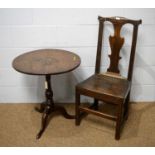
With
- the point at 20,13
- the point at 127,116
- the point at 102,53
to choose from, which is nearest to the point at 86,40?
the point at 102,53

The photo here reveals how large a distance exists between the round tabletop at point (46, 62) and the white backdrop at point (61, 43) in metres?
0.20

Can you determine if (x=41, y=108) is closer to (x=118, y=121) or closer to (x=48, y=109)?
(x=48, y=109)

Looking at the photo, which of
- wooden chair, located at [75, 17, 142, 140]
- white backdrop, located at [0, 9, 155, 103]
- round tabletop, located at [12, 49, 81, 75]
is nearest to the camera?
round tabletop, located at [12, 49, 81, 75]

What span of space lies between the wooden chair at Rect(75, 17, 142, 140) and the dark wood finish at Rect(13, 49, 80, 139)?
24 cm

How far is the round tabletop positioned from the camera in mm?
1787

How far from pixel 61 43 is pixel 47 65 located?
1.59ft

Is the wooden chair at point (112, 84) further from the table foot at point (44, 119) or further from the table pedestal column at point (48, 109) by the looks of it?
the table foot at point (44, 119)

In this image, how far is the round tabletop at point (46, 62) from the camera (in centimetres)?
179

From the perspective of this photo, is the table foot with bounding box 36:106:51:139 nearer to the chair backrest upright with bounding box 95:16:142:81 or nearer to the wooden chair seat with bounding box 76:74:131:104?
the wooden chair seat with bounding box 76:74:131:104

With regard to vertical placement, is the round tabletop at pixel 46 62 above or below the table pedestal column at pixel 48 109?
above

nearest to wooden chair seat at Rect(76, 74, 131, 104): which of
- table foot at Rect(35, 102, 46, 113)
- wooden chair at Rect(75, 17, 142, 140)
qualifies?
Answer: wooden chair at Rect(75, 17, 142, 140)

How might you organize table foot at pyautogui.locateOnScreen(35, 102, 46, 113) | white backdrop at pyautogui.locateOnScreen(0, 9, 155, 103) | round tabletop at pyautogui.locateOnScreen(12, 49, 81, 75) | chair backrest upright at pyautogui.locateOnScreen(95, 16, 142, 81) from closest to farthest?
round tabletop at pyautogui.locateOnScreen(12, 49, 81, 75) → chair backrest upright at pyautogui.locateOnScreen(95, 16, 142, 81) → white backdrop at pyautogui.locateOnScreen(0, 9, 155, 103) → table foot at pyautogui.locateOnScreen(35, 102, 46, 113)

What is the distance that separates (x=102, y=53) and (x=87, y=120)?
72 centimetres

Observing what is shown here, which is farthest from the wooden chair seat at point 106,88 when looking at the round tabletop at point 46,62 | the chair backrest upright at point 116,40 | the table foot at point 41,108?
the table foot at point 41,108
